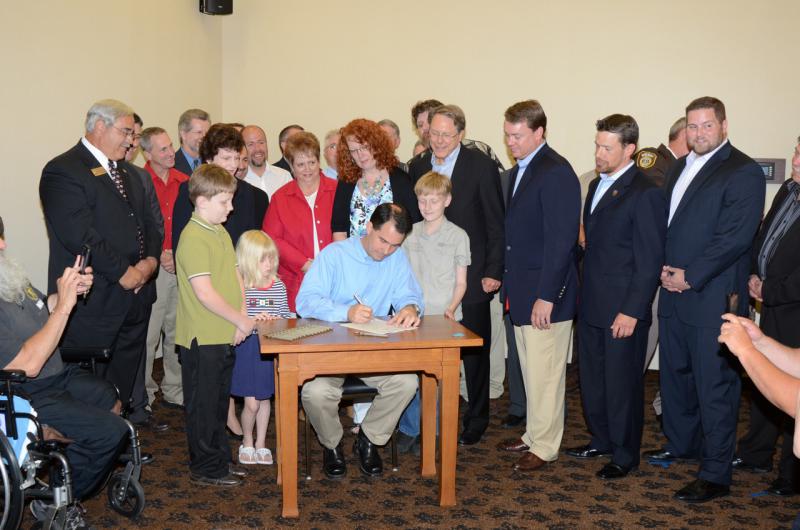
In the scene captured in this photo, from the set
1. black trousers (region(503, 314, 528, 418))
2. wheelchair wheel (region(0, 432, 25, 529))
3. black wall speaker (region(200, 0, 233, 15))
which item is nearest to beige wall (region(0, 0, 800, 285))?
black wall speaker (region(200, 0, 233, 15))

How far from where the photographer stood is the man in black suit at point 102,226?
4.26 meters

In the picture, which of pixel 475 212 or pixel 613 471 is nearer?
pixel 613 471

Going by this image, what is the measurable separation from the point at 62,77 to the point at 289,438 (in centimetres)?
334

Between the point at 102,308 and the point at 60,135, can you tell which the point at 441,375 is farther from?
the point at 60,135

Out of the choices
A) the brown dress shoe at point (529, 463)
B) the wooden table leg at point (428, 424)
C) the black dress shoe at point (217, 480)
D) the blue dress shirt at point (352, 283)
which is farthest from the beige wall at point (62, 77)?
the brown dress shoe at point (529, 463)

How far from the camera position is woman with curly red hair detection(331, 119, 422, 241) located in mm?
4770

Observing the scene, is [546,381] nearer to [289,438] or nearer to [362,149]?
[289,438]

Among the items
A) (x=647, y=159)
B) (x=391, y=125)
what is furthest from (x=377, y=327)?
(x=391, y=125)

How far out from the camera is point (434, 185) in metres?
4.55

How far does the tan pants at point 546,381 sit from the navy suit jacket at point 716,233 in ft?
2.16

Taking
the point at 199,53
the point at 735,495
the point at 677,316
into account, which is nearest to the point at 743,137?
the point at 677,316

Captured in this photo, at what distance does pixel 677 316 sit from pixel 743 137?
3.30 m

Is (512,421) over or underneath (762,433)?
underneath

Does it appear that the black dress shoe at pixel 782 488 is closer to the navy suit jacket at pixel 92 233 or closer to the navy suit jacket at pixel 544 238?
the navy suit jacket at pixel 544 238
